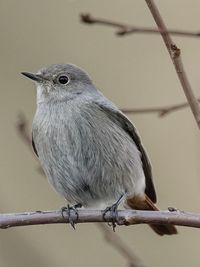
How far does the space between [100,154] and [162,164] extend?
1.82 metres

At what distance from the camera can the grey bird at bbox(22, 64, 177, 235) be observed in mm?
4367

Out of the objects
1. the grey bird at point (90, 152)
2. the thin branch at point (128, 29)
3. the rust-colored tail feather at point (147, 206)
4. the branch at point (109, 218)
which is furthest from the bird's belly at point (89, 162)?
the thin branch at point (128, 29)

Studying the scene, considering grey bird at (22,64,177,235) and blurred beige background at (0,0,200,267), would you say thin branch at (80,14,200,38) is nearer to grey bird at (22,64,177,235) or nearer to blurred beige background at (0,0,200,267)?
grey bird at (22,64,177,235)

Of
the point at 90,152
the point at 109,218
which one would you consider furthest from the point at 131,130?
the point at 109,218

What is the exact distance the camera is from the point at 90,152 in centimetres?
436

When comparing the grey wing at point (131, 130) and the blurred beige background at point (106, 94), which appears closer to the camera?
the grey wing at point (131, 130)

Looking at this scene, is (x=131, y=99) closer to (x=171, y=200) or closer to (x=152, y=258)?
(x=171, y=200)

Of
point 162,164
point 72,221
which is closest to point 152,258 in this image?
point 162,164

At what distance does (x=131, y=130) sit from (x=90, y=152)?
0.42 m

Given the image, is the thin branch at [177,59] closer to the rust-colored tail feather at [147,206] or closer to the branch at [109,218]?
the branch at [109,218]

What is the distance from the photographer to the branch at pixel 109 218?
3.16 m

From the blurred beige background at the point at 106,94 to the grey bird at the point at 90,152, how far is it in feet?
3.72

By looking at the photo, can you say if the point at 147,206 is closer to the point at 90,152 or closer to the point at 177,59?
the point at 90,152

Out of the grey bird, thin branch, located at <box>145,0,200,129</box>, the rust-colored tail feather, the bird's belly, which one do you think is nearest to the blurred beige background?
the rust-colored tail feather
